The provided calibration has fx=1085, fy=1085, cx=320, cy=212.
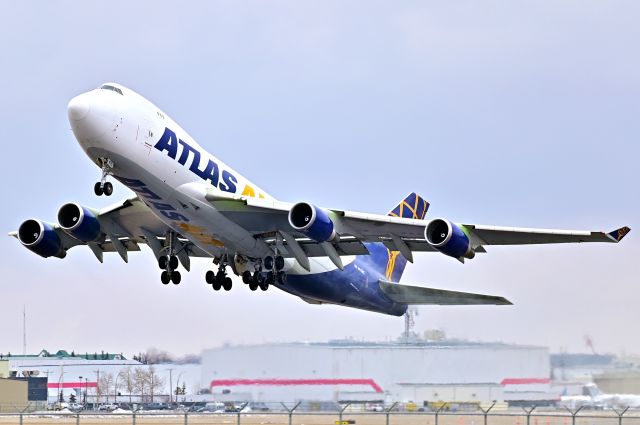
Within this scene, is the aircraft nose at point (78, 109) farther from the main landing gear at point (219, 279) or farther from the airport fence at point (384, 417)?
the main landing gear at point (219, 279)

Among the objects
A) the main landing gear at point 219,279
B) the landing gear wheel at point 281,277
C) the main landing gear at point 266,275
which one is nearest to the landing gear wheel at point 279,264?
the main landing gear at point 266,275

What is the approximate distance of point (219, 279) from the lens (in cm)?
4112

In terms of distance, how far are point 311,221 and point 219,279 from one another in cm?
694

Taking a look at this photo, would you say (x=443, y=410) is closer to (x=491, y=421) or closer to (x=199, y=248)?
(x=491, y=421)

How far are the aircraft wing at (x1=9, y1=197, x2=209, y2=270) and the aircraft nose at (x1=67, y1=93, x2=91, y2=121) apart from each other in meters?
6.19

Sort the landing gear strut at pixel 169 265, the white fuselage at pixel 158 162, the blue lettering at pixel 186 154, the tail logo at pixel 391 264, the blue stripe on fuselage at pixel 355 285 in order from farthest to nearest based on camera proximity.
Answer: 1. the tail logo at pixel 391 264
2. the blue stripe on fuselage at pixel 355 285
3. the landing gear strut at pixel 169 265
4. the blue lettering at pixel 186 154
5. the white fuselage at pixel 158 162

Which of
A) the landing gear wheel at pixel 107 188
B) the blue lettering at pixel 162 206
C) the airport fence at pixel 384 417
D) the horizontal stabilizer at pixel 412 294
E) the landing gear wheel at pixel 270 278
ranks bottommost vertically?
the airport fence at pixel 384 417

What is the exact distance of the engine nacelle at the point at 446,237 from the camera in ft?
116

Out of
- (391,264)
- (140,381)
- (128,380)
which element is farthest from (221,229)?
(128,380)

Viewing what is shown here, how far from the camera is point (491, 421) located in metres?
42.3

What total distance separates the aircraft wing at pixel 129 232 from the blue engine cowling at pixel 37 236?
0.36 m

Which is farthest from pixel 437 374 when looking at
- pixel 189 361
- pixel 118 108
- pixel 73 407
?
pixel 73 407

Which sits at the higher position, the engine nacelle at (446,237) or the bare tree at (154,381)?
the engine nacelle at (446,237)

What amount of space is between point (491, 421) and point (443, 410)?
6.33 metres
